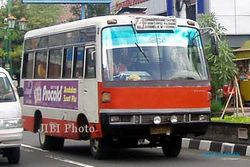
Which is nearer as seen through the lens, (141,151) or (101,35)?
(101,35)

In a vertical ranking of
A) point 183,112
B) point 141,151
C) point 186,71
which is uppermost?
point 186,71

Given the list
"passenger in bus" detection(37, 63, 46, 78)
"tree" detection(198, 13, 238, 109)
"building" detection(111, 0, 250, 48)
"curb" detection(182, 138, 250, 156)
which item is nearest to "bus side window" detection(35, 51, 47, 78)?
"passenger in bus" detection(37, 63, 46, 78)

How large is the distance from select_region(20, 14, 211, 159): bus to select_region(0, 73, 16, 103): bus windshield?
151 centimetres

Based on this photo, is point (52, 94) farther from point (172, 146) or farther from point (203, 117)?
point (203, 117)

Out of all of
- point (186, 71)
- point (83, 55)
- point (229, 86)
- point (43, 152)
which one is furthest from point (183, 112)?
point (229, 86)

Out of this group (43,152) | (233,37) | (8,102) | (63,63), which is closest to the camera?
(8,102)

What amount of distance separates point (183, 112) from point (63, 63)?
129 inches

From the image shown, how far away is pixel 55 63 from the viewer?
578 inches

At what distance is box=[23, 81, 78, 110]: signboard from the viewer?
13.6m

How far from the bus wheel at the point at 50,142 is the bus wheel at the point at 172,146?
313cm

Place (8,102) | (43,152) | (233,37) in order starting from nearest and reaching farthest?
(8,102)
(43,152)
(233,37)

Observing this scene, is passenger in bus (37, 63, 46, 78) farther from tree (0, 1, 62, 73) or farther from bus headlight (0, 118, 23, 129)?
tree (0, 1, 62, 73)

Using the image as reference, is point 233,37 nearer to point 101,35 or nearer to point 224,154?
point 224,154

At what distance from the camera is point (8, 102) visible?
468 inches
